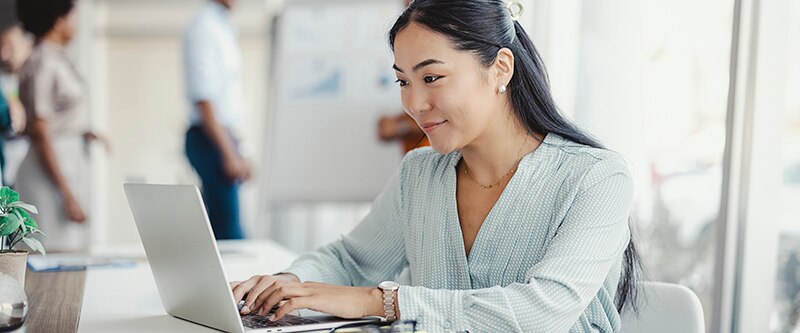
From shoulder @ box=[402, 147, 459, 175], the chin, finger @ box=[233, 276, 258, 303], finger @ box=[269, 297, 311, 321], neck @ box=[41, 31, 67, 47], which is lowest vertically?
finger @ box=[233, 276, 258, 303]

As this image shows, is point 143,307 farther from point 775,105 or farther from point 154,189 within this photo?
point 775,105

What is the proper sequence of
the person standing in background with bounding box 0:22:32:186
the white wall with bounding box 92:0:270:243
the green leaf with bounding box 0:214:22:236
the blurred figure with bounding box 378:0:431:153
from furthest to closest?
the white wall with bounding box 92:0:270:243 → the person standing in background with bounding box 0:22:32:186 → the blurred figure with bounding box 378:0:431:153 → the green leaf with bounding box 0:214:22:236

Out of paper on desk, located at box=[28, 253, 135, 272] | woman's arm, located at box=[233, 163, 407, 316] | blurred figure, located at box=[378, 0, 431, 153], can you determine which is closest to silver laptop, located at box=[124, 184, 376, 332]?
woman's arm, located at box=[233, 163, 407, 316]

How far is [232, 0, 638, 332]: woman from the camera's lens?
1.22 meters

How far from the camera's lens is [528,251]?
4.60ft

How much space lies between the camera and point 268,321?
1.25 meters


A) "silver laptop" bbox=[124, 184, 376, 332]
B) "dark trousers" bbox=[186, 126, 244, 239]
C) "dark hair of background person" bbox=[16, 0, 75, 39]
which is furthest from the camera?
"dark hair of background person" bbox=[16, 0, 75, 39]

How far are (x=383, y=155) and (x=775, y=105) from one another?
1.80 m

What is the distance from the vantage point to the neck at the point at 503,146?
1.48m

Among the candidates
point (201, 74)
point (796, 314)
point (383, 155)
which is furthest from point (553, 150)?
point (201, 74)

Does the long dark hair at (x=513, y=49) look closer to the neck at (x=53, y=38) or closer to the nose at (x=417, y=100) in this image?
the nose at (x=417, y=100)

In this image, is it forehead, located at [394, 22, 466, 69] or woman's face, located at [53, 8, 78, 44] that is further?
woman's face, located at [53, 8, 78, 44]

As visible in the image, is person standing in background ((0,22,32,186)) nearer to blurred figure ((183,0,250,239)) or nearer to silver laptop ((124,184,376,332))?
blurred figure ((183,0,250,239))

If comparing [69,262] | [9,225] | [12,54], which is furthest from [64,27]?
[9,225]
